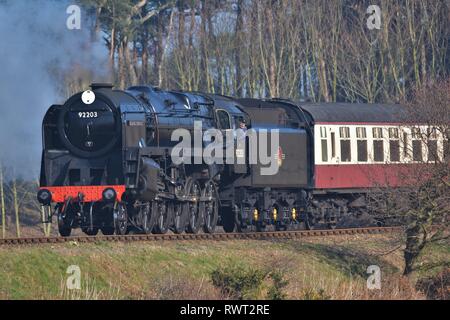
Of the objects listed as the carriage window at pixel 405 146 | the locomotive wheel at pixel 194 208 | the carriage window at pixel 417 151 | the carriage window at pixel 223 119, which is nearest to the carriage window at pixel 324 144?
the carriage window at pixel 223 119

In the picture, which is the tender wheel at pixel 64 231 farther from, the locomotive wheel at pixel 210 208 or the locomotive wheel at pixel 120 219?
the locomotive wheel at pixel 210 208

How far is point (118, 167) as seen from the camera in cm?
2862

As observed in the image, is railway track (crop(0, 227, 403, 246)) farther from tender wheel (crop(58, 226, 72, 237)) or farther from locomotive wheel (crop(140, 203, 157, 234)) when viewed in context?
tender wheel (crop(58, 226, 72, 237))

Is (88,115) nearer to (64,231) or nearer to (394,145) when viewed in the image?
(64,231)

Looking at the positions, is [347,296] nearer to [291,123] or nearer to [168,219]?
[168,219]

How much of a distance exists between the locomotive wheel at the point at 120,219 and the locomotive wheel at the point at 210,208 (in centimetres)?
354

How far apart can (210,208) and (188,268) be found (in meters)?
6.36

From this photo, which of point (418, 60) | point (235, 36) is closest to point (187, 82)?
point (235, 36)

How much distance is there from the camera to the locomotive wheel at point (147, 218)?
97.2 ft

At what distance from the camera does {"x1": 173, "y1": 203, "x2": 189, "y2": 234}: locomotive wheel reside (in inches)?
1227

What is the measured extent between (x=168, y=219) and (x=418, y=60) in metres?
30.2

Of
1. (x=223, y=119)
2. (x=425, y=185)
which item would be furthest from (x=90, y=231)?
(x=425, y=185)

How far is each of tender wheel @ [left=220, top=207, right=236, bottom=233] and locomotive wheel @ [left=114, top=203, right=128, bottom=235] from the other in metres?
6.03

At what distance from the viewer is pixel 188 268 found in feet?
87.4
